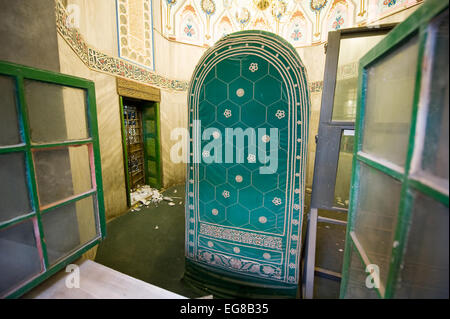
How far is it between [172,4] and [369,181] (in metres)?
4.52

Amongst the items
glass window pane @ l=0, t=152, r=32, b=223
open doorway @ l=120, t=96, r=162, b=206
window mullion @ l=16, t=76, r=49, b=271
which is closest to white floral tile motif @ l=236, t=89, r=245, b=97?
window mullion @ l=16, t=76, r=49, b=271

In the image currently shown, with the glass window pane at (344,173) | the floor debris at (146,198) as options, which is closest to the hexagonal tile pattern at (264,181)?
the glass window pane at (344,173)

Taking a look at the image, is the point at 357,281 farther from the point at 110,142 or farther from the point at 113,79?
the point at 113,79

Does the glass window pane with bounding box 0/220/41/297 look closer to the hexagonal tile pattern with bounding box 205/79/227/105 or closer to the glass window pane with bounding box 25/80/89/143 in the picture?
the glass window pane with bounding box 25/80/89/143

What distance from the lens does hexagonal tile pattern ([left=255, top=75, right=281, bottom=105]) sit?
1.24 meters

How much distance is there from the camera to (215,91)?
54.2 inches

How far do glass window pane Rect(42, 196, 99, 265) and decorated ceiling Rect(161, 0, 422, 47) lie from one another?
3798 mm

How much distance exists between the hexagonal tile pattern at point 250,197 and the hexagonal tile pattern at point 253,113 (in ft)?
1.55

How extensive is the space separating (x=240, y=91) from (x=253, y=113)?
0.18 metres

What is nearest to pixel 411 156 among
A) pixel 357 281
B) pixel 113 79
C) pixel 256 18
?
pixel 357 281

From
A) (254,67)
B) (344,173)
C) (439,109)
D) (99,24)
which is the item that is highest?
(99,24)

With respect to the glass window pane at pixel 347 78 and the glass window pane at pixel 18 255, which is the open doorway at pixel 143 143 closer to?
the glass window pane at pixel 18 255
